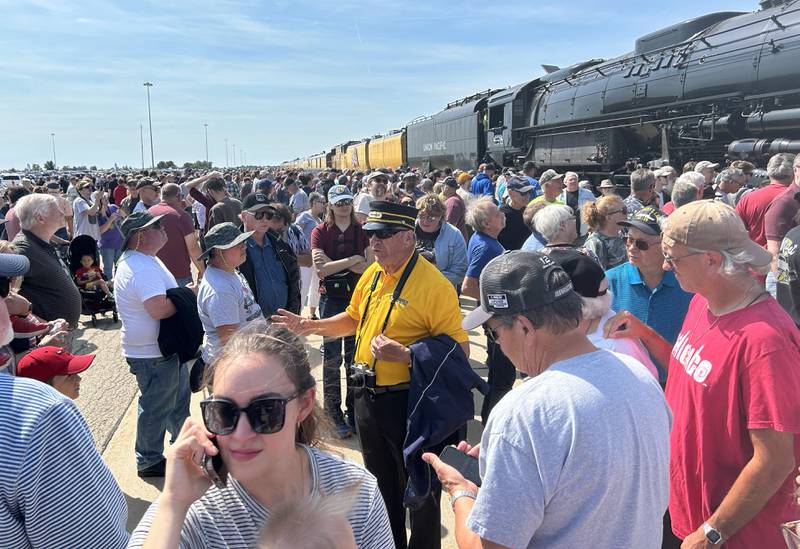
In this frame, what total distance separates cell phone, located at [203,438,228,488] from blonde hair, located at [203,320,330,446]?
0.73ft

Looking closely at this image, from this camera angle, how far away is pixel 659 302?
312cm

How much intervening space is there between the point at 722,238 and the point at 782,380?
51 cm

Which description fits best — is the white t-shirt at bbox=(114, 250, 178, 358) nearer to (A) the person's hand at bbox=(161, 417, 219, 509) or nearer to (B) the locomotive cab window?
(A) the person's hand at bbox=(161, 417, 219, 509)

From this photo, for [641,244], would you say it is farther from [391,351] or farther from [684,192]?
[684,192]

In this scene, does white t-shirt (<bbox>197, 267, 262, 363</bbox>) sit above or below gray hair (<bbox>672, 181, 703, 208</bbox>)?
below

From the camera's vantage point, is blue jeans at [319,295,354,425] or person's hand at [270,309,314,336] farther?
blue jeans at [319,295,354,425]

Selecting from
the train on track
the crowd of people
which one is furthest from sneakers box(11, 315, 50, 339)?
the train on track

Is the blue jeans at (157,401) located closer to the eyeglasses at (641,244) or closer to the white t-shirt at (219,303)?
the white t-shirt at (219,303)

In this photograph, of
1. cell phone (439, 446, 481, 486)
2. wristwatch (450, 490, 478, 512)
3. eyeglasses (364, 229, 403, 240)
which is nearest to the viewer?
wristwatch (450, 490, 478, 512)

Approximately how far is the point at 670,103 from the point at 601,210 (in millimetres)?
8836

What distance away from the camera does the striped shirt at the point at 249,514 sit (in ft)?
4.54

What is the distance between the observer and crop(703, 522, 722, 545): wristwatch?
1942 mm

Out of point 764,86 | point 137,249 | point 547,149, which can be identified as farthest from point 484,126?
point 137,249

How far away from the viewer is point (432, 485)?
2965 mm
